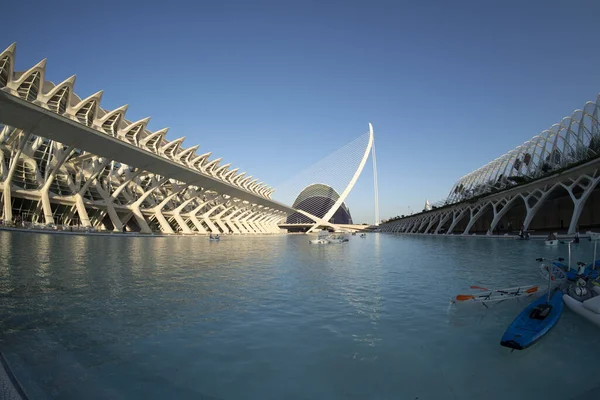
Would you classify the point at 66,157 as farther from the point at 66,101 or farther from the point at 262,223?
the point at 262,223

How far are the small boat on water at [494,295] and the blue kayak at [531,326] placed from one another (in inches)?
60.6

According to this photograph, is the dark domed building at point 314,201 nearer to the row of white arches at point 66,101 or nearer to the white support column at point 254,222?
the white support column at point 254,222

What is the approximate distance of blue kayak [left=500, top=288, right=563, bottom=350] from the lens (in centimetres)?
557

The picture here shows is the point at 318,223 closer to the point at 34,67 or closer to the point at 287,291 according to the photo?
the point at 34,67

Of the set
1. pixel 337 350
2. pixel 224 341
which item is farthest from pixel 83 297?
pixel 337 350

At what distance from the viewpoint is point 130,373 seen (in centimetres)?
469

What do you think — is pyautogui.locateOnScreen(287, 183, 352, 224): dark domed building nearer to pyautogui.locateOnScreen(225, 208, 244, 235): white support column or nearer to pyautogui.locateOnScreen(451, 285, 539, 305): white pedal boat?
pyautogui.locateOnScreen(225, 208, 244, 235): white support column

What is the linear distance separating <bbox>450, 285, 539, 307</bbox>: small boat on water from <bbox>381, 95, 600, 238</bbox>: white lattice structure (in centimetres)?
3213

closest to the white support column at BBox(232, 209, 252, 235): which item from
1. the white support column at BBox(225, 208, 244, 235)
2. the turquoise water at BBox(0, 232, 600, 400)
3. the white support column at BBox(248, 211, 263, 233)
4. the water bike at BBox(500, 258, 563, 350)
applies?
the white support column at BBox(225, 208, 244, 235)

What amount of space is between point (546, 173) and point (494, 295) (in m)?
38.8

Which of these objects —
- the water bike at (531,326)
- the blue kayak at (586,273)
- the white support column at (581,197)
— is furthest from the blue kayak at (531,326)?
the white support column at (581,197)

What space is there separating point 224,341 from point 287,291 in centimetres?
445

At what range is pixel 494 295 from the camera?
367 inches

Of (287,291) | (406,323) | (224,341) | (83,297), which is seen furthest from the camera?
(287,291)
